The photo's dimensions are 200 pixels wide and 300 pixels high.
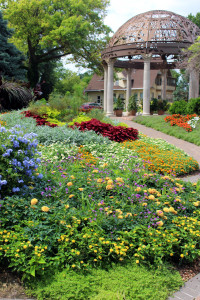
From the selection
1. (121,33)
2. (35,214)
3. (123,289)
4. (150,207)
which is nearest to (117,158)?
(150,207)

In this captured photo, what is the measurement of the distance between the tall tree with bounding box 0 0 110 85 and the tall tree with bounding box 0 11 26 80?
2.62m

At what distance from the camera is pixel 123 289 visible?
2.68 meters

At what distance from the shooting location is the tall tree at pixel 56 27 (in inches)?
Answer: 977

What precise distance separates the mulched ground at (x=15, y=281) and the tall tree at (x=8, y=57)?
2061 centimetres

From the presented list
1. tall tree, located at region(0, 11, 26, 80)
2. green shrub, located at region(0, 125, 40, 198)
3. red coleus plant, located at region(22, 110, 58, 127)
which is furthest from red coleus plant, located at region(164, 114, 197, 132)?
tall tree, located at region(0, 11, 26, 80)

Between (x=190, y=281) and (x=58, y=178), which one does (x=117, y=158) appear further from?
(x=190, y=281)

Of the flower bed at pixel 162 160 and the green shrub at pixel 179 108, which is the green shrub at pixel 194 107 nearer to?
the green shrub at pixel 179 108

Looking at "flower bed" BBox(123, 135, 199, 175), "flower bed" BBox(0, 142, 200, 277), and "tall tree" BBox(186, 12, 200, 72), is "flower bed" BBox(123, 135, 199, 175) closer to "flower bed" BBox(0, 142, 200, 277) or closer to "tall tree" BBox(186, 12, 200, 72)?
"flower bed" BBox(0, 142, 200, 277)

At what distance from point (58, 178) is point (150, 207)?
1.39m

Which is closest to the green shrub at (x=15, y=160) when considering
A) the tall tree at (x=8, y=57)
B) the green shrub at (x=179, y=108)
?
the green shrub at (x=179, y=108)

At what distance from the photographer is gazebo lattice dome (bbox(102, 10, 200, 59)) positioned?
1872cm

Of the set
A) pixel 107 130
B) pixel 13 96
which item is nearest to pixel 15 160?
pixel 107 130

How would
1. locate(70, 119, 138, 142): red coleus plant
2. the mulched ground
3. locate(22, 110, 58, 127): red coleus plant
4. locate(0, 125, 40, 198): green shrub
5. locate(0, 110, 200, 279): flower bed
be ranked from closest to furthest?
the mulched ground → locate(0, 110, 200, 279): flower bed → locate(0, 125, 40, 198): green shrub → locate(70, 119, 138, 142): red coleus plant → locate(22, 110, 58, 127): red coleus plant

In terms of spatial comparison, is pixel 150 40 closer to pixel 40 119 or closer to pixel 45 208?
pixel 40 119
